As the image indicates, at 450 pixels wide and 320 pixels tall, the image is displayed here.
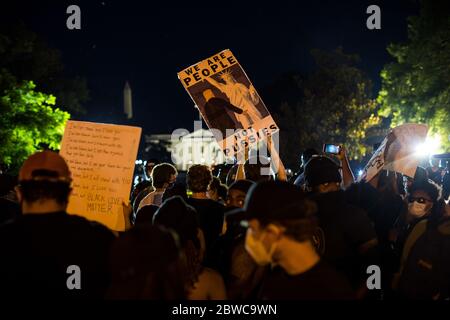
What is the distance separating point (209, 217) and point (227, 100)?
6.97 ft

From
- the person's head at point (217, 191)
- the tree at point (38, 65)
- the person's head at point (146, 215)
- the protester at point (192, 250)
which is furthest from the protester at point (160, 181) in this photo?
the tree at point (38, 65)

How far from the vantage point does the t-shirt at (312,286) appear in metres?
2.64

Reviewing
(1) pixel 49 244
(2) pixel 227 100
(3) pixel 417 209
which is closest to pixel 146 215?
(1) pixel 49 244

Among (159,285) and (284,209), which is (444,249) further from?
(159,285)

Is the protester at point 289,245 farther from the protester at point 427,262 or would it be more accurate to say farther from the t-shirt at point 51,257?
the protester at point 427,262

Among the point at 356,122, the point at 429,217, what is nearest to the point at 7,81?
the point at 356,122

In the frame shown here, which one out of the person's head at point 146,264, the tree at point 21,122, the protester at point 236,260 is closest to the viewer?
the person's head at point 146,264

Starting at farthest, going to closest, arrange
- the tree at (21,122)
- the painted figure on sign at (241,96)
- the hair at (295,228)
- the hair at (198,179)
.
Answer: the tree at (21,122) → the painted figure on sign at (241,96) → the hair at (198,179) → the hair at (295,228)

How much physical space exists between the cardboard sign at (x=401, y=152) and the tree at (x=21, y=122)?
24592mm

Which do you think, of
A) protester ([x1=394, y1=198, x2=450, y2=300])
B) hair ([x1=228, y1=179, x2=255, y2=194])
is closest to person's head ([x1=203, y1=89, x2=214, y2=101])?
hair ([x1=228, y1=179, x2=255, y2=194])

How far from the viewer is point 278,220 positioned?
2.74 meters

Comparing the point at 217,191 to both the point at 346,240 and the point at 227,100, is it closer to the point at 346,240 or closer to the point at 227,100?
the point at 227,100

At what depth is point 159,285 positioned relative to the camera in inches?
94.7

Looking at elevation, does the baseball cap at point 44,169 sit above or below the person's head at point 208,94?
below
